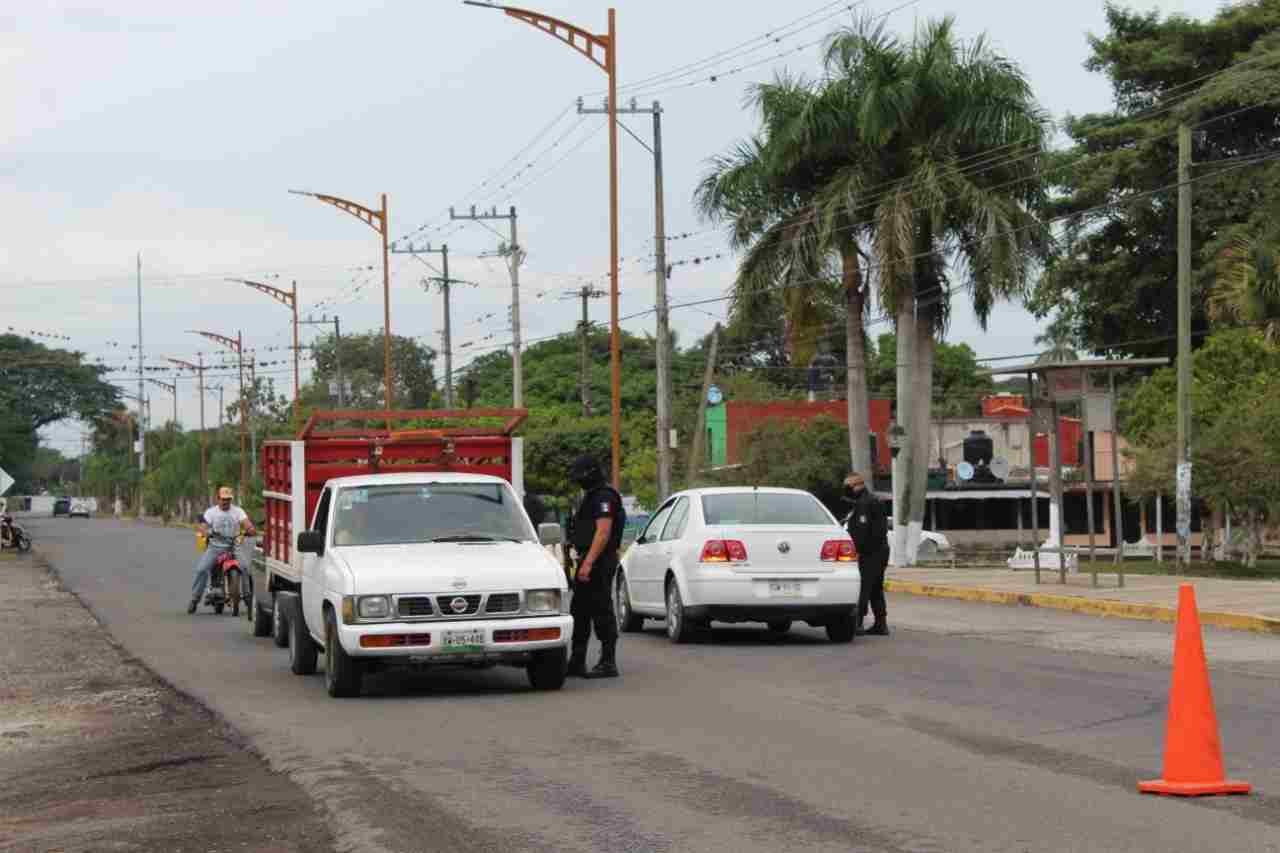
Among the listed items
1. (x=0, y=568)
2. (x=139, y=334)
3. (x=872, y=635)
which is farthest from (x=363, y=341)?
(x=872, y=635)

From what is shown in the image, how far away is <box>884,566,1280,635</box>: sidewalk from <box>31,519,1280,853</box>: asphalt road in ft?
6.27

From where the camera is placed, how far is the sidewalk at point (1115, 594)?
22.0 metres

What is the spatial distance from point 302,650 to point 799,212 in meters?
25.0

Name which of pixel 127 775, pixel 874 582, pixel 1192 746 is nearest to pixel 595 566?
pixel 127 775

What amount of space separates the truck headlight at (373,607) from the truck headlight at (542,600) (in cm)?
104

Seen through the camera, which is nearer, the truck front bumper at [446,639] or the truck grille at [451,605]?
the truck front bumper at [446,639]

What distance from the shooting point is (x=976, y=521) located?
66.2m

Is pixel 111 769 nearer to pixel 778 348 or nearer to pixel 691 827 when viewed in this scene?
pixel 691 827

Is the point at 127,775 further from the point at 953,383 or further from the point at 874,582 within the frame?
the point at 953,383

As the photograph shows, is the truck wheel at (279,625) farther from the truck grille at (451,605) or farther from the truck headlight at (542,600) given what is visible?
the truck headlight at (542,600)

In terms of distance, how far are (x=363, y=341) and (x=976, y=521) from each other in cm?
7811

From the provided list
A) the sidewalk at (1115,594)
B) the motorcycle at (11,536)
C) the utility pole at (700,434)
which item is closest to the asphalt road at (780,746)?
the sidewalk at (1115,594)

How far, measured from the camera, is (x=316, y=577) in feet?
52.5

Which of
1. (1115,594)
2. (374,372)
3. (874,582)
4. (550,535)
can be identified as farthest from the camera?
(374,372)
